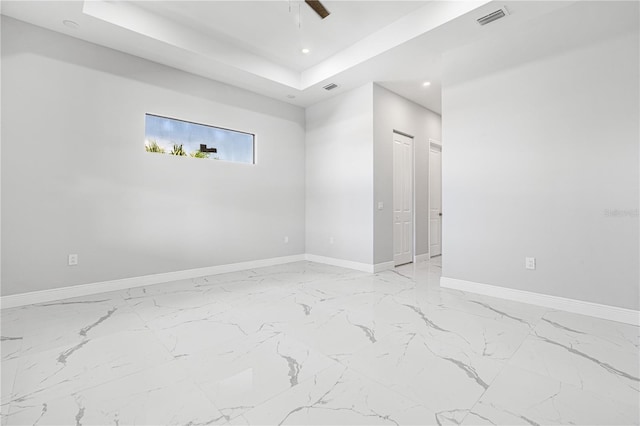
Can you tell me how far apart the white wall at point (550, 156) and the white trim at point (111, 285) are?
3.24 m

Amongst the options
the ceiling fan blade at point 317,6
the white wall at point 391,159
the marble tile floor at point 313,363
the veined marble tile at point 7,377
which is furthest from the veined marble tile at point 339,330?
the ceiling fan blade at point 317,6

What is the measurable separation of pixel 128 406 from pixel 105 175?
305 cm

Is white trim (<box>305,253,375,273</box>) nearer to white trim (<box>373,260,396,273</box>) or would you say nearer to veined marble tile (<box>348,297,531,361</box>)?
white trim (<box>373,260,396,273</box>)

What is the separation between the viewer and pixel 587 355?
2035 mm

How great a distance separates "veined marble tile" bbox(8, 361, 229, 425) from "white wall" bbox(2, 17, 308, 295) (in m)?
2.37

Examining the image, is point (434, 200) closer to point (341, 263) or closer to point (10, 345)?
point (341, 263)

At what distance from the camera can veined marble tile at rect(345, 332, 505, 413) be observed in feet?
5.19

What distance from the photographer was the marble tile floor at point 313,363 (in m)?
1.46

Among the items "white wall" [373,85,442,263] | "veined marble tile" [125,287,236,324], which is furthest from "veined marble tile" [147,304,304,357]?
"white wall" [373,85,442,263]

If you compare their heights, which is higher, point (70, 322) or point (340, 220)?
point (340, 220)

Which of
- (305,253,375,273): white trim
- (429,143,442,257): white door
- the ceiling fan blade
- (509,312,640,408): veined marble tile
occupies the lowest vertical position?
(509,312,640,408): veined marble tile

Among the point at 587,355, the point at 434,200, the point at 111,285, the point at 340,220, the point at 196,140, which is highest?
the point at 196,140

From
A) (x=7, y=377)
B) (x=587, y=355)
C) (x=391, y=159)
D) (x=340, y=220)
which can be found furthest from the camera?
(x=340, y=220)

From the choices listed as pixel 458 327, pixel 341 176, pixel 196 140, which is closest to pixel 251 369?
pixel 458 327
